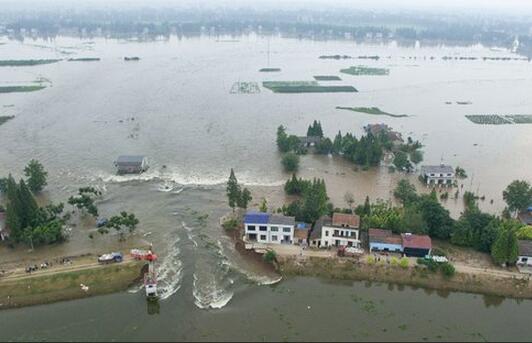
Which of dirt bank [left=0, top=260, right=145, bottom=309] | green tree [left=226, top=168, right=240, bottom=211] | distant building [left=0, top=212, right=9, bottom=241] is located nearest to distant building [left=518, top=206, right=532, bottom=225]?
green tree [left=226, top=168, right=240, bottom=211]

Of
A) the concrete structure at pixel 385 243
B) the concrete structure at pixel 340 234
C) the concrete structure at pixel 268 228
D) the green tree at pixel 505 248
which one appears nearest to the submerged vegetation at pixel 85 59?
the concrete structure at pixel 268 228

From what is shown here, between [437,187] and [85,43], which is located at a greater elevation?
[85,43]

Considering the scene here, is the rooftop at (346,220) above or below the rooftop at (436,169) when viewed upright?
below

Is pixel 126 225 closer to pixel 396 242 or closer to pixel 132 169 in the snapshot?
pixel 132 169

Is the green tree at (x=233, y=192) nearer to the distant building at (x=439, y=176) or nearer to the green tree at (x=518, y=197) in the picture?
the distant building at (x=439, y=176)

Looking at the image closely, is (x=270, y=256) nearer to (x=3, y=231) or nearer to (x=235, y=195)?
(x=235, y=195)

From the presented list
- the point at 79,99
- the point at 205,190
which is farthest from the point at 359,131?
the point at 79,99
